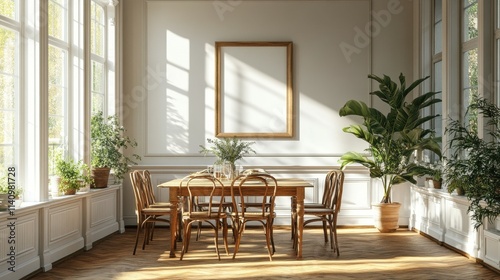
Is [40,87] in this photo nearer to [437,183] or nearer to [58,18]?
[58,18]

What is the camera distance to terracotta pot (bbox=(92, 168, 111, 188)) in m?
7.89

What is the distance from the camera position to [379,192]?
9344 millimetres

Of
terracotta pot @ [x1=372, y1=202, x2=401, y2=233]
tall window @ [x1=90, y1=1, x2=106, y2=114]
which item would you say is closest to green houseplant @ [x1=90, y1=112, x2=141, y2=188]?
tall window @ [x1=90, y1=1, x2=106, y2=114]

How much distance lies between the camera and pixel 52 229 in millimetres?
6352

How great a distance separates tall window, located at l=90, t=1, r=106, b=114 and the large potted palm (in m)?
3.42

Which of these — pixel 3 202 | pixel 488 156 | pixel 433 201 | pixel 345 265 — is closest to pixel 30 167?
pixel 3 202

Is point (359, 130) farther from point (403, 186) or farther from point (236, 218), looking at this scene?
point (236, 218)

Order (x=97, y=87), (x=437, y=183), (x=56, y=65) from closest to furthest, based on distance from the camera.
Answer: (x=56, y=65) → (x=437, y=183) → (x=97, y=87)

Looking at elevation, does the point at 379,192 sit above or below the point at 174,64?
below

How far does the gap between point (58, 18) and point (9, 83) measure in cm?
155

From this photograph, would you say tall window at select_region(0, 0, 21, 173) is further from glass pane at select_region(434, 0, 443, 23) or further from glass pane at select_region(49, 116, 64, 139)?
glass pane at select_region(434, 0, 443, 23)

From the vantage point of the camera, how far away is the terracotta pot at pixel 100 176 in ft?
25.9

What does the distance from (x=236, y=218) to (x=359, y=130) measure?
2840 mm

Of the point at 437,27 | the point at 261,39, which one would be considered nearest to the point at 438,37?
the point at 437,27
